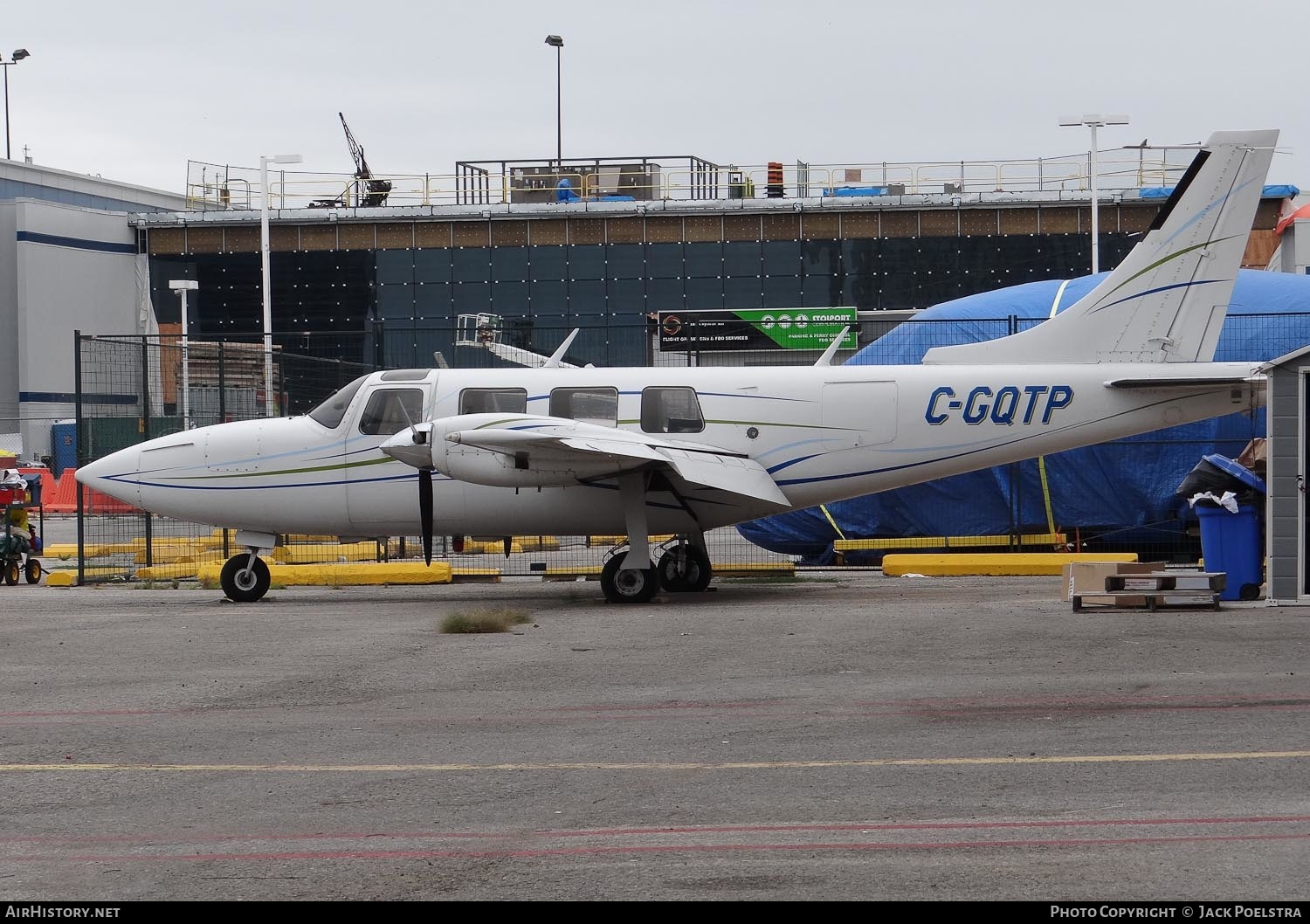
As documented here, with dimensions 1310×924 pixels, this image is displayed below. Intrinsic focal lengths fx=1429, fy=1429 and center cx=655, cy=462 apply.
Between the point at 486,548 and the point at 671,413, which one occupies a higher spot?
the point at 671,413

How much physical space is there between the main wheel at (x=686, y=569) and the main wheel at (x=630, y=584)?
5.44 ft

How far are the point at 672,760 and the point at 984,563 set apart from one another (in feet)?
43.9

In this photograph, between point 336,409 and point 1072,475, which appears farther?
point 1072,475

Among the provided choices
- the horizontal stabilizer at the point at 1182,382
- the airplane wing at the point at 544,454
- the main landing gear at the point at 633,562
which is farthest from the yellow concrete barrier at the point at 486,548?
the horizontal stabilizer at the point at 1182,382

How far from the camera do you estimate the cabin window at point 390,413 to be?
59.4 feet

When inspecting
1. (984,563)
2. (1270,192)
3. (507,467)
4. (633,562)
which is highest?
Result: (1270,192)

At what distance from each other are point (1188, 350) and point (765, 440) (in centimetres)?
519

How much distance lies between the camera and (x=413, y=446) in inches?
661

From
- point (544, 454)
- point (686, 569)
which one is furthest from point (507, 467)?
point (686, 569)

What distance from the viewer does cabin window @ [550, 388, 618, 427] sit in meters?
17.9

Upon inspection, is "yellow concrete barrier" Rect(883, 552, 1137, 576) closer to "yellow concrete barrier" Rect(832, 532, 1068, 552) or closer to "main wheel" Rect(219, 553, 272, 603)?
"yellow concrete barrier" Rect(832, 532, 1068, 552)

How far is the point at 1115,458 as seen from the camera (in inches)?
893

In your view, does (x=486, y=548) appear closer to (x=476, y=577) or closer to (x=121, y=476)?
(x=476, y=577)

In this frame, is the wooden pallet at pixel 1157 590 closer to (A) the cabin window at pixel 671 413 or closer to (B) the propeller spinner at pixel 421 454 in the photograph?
(A) the cabin window at pixel 671 413
